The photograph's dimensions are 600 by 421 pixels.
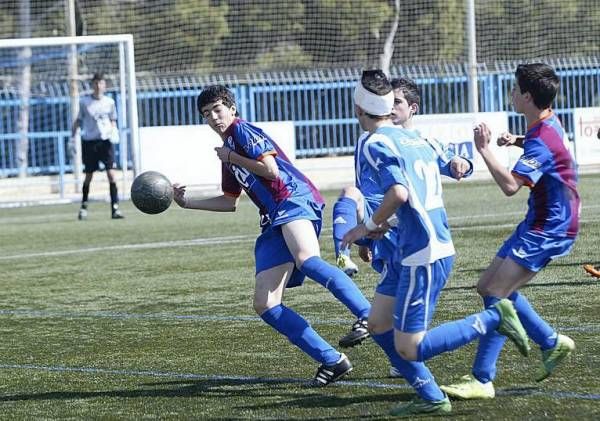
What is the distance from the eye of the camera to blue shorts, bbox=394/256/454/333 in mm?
6047

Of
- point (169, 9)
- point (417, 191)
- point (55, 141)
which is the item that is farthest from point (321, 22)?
point (417, 191)

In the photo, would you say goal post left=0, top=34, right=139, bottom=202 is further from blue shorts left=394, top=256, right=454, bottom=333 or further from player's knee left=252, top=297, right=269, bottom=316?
blue shorts left=394, top=256, right=454, bottom=333

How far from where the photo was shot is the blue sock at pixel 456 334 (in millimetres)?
6105

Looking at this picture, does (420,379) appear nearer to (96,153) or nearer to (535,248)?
(535,248)

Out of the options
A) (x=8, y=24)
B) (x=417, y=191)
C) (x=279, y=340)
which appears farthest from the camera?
(x=8, y=24)

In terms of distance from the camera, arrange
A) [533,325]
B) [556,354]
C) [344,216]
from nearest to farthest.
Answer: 1. [556,354]
2. [533,325]
3. [344,216]

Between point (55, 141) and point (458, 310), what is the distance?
20.6 m

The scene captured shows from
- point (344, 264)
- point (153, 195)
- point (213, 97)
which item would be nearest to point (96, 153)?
point (344, 264)

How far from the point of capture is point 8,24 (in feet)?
123

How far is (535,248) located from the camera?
263 inches

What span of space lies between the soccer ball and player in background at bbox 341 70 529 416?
2.34 meters

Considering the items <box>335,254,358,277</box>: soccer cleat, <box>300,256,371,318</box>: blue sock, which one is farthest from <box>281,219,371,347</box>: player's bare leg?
<box>335,254,358,277</box>: soccer cleat

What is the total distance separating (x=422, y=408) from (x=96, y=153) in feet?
48.2

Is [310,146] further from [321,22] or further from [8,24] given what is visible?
[8,24]
